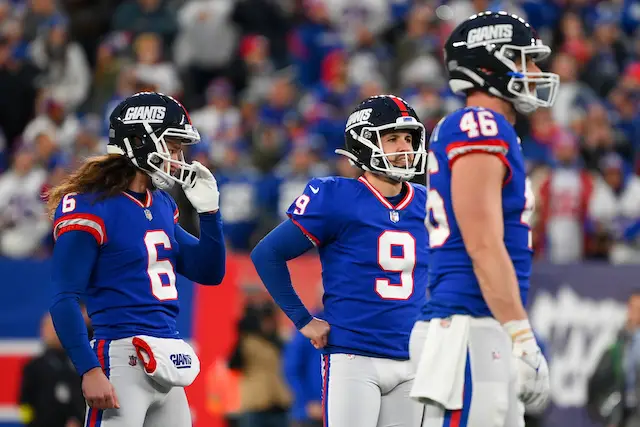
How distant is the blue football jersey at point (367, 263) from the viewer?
5.38 metres

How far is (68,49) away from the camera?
579 inches

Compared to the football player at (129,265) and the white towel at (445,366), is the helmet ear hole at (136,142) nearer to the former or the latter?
the football player at (129,265)

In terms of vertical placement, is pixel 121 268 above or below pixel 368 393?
above

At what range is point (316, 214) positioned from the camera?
17.9ft

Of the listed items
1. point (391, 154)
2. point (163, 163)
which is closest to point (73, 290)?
point (163, 163)

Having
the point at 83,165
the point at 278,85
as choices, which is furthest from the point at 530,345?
the point at 278,85

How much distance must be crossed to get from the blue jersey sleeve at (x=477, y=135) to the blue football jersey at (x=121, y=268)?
5.06 feet

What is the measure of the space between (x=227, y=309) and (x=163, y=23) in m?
5.20

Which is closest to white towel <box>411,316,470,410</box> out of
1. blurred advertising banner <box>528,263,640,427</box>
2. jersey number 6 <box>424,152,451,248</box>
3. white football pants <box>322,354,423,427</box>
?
jersey number 6 <box>424,152,451,248</box>

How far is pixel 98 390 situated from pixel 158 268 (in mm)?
618

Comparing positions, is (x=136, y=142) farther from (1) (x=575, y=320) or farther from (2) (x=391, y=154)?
(1) (x=575, y=320)

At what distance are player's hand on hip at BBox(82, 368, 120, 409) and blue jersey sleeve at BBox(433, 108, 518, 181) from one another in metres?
A: 1.67

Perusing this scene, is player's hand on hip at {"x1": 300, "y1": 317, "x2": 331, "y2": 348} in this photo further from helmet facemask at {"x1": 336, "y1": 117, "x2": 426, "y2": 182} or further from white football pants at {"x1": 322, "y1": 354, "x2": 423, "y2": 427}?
helmet facemask at {"x1": 336, "y1": 117, "x2": 426, "y2": 182}

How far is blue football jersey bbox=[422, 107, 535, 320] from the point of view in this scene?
4.07 metres
